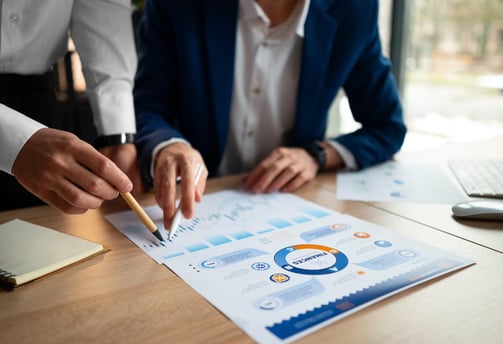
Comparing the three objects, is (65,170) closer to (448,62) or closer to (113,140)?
(113,140)

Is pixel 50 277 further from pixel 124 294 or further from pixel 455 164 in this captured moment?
pixel 455 164

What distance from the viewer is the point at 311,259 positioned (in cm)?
65


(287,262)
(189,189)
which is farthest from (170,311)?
(189,189)

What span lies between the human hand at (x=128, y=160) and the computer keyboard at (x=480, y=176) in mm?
688

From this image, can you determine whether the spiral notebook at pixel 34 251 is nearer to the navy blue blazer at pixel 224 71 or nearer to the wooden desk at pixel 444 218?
the navy blue blazer at pixel 224 71

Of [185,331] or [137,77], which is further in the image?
Result: [137,77]

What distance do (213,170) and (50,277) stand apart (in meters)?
0.74

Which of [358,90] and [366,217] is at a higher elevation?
[358,90]

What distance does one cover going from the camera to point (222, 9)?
1.17m

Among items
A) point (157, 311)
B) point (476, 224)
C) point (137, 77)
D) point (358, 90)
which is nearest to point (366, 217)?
point (476, 224)

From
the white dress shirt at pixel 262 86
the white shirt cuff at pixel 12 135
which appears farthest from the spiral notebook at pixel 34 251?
the white dress shirt at pixel 262 86

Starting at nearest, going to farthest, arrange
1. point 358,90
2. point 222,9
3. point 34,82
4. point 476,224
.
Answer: point 476,224
point 34,82
point 222,9
point 358,90

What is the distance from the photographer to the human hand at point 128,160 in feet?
3.16

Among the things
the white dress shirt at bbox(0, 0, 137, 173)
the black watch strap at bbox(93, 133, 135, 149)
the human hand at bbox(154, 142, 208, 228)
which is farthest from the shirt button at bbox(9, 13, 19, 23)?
the human hand at bbox(154, 142, 208, 228)
